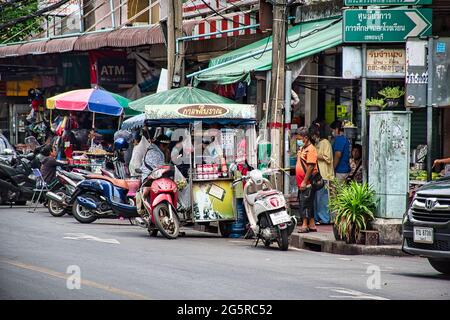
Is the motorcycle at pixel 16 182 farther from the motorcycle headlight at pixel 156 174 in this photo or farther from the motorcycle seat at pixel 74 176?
the motorcycle headlight at pixel 156 174

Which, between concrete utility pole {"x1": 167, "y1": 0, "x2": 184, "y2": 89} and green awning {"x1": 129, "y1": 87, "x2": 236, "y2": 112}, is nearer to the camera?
green awning {"x1": 129, "y1": 87, "x2": 236, "y2": 112}

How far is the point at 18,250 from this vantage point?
13977 mm

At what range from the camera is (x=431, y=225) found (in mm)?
12555

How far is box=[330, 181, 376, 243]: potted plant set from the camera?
1572 cm

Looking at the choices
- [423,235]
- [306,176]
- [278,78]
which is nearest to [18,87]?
[278,78]

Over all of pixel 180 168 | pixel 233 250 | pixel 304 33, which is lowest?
pixel 233 250

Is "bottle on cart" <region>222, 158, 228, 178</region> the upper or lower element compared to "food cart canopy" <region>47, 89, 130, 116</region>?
lower

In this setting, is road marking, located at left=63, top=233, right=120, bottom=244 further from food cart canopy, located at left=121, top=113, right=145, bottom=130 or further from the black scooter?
the black scooter

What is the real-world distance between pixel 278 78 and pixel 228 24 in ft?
22.9

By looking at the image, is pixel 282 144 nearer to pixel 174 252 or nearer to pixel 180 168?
pixel 180 168

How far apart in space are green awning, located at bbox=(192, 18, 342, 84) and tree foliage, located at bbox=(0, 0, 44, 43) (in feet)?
46.1

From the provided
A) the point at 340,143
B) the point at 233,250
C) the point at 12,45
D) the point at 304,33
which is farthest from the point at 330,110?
the point at 12,45

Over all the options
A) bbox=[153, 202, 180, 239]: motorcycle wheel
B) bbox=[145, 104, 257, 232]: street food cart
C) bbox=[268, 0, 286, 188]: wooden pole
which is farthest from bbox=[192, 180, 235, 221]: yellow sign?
bbox=[268, 0, 286, 188]: wooden pole

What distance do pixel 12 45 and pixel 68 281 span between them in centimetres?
2353
